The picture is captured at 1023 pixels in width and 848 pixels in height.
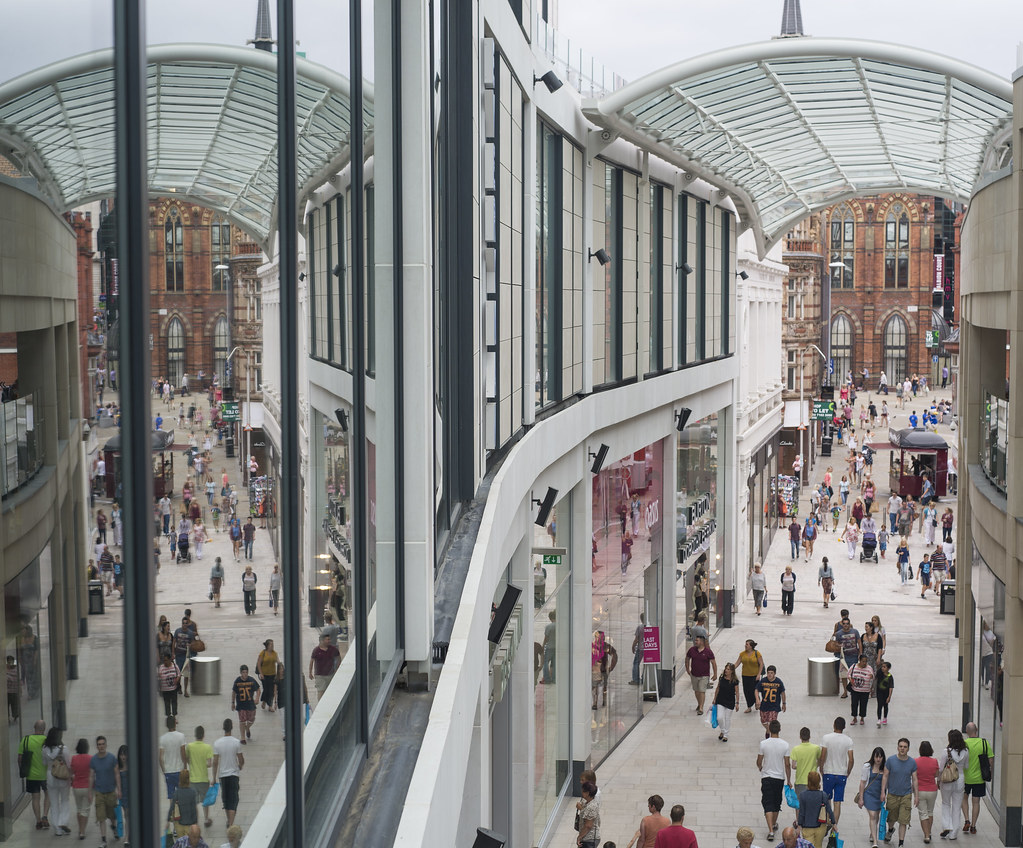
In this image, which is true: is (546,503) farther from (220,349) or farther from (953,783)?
(220,349)

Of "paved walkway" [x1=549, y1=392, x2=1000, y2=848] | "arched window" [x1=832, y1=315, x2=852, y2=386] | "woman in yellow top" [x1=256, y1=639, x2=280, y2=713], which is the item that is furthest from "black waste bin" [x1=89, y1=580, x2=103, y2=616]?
"arched window" [x1=832, y1=315, x2=852, y2=386]

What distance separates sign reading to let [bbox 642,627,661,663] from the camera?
2285 centimetres

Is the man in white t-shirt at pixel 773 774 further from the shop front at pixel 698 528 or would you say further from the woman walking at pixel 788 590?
the woman walking at pixel 788 590

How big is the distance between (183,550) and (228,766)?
0.56 m

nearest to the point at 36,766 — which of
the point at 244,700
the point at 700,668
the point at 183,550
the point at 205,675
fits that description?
the point at 183,550

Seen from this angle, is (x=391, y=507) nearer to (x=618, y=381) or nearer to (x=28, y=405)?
(x=28, y=405)

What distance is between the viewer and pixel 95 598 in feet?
6.80

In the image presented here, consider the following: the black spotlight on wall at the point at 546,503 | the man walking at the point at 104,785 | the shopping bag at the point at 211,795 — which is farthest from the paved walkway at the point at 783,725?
the man walking at the point at 104,785

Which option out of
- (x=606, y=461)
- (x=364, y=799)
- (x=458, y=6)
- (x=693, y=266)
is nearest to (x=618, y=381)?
(x=606, y=461)

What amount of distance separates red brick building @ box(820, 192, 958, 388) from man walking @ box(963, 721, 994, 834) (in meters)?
94.2

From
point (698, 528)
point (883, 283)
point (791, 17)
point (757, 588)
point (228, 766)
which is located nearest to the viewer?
point (228, 766)

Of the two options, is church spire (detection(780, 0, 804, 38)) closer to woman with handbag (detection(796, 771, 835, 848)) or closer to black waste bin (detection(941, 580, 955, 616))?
black waste bin (detection(941, 580, 955, 616))

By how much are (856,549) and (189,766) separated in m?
39.5

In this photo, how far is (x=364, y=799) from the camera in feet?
15.0
